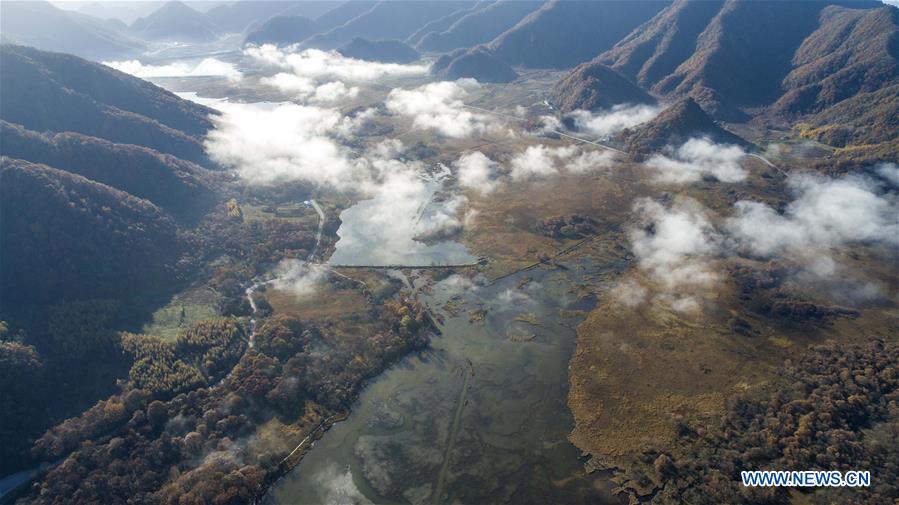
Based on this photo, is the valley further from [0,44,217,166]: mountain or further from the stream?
[0,44,217,166]: mountain

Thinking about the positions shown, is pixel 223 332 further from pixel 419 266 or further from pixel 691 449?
pixel 691 449

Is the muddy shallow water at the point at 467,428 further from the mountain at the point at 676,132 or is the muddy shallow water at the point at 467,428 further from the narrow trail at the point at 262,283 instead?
the mountain at the point at 676,132

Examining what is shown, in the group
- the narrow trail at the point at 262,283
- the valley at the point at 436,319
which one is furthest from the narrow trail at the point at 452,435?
the narrow trail at the point at 262,283

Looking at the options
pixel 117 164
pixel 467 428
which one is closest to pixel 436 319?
pixel 467 428

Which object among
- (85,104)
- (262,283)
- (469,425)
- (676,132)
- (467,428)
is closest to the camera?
(467,428)

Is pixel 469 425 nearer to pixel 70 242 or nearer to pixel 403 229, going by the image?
pixel 403 229

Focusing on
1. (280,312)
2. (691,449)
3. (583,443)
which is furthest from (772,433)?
(280,312)
